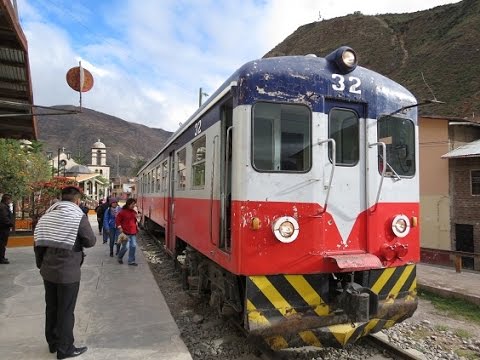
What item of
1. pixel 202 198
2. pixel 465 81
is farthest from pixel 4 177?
pixel 465 81

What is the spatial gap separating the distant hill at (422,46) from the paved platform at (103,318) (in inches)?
1214

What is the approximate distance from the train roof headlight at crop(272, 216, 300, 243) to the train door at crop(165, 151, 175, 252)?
14.4 ft

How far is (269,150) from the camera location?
4.35 metres

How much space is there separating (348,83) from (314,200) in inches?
52.1

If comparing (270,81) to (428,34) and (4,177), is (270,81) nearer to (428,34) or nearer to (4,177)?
(4,177)

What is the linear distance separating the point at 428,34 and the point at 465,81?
19353 mm

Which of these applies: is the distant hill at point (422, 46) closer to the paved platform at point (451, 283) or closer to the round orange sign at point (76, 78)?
the paved platform at point (451, 283)

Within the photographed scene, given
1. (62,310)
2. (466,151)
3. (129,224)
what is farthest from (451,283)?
(466,151)

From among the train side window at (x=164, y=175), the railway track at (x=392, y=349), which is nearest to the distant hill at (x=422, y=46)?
the train side window at (x=164, y=175)

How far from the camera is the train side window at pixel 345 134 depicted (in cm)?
462

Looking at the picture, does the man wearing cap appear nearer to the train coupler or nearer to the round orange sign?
the round orange sign

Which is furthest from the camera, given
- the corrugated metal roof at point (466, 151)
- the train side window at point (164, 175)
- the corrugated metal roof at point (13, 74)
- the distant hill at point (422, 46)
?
the distant hill at point (422, 46)

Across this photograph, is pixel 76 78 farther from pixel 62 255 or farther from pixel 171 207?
pixel 62 255

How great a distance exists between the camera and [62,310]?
14.4 feet
